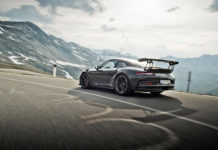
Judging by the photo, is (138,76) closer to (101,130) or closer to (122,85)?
(122,85)

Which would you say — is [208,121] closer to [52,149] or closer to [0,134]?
[52,149]

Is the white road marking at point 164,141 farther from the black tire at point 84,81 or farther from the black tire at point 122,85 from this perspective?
the black tire at point 84,81

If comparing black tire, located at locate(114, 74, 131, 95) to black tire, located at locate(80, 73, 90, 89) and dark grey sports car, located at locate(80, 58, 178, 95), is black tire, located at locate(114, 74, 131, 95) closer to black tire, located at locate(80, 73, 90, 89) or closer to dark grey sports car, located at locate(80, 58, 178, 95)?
dark grey sports car, located at locate(80, 58, 178, 95)

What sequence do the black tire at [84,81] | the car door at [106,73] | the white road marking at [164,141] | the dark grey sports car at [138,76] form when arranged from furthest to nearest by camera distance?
1. the black tire at [84,81]
2. the car door at [106,73]
3. the dark grey sports car at [138,76]
4. the white road marking at [164,141]

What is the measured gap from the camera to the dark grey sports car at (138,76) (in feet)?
20.9

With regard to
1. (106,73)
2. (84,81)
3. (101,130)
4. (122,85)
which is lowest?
(101,130)

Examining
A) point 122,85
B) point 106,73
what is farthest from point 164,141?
point 106,73

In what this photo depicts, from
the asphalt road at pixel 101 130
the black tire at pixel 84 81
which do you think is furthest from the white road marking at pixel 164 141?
the black tire at pixel 84 81

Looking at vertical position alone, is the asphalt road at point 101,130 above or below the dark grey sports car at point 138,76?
below

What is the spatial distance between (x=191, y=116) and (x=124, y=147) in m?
2.15

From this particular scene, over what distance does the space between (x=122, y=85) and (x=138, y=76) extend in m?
0.71

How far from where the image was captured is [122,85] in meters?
6.87

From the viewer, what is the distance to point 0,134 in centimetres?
250

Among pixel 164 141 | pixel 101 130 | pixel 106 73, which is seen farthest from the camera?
pixel 106 73
